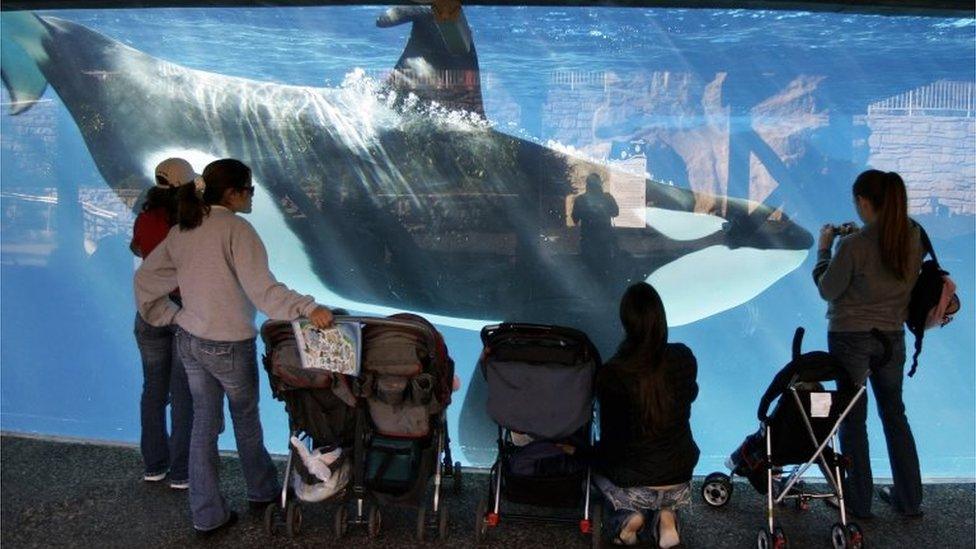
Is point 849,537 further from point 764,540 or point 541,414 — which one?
point 541,414

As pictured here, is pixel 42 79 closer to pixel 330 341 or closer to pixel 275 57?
pixel 275 57

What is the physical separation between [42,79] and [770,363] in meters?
6.53

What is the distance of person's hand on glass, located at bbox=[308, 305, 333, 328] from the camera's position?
309 cm

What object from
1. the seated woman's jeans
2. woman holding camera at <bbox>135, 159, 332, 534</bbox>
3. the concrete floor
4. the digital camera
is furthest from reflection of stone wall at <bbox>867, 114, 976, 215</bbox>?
woman holding camera at <bbox>135, 159, 332, 534</bbox>

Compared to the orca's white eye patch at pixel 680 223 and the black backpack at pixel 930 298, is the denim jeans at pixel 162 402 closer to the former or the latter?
the orca's white eye patch at pixel 680 223

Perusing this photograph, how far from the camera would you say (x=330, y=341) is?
3.15 m

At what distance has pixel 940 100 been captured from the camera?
5.89 meters

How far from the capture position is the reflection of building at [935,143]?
19.2 feet

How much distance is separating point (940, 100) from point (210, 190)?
207 inches

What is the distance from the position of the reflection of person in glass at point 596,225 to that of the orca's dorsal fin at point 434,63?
3.26 feet

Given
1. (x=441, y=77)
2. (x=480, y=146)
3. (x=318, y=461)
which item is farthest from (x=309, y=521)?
(x=441, y=77)

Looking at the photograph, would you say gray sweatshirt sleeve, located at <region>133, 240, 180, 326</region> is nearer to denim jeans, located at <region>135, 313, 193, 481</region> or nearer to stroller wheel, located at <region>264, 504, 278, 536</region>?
denim jeans, located at <region>135, 313, 193, 481</region>

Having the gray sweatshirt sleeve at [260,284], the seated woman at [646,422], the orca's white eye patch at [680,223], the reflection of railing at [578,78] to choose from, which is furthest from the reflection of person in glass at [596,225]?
the gray sweatshirt sleeve at [260,284]

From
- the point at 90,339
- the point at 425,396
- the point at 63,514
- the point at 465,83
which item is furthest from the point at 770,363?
the point at 90,339
